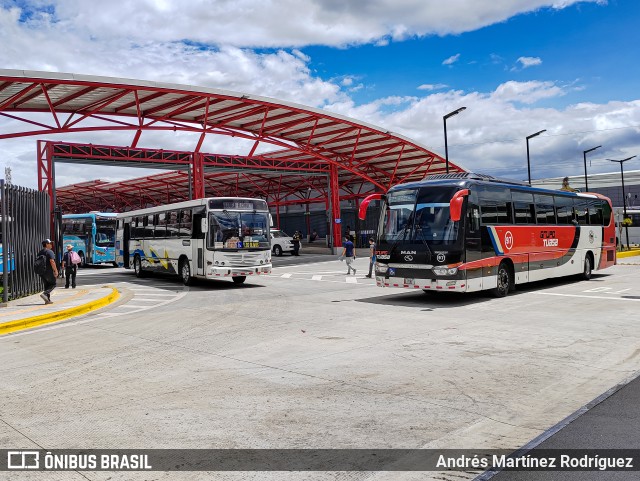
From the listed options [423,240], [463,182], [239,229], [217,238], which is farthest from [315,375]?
[239,229]

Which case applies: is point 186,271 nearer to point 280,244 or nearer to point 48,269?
point 48,269

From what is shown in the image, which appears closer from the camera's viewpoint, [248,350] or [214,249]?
[248,350]

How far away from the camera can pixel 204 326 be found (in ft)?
36.8

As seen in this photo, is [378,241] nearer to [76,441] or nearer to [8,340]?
[8,340]

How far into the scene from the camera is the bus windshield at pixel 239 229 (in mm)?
19109

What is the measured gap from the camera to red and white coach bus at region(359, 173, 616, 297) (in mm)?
13641

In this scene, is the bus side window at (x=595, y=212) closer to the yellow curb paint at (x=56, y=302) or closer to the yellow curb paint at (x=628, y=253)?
the yellow curb paint at (x=628, y=253)

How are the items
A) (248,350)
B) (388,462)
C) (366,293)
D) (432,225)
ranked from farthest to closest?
1. (366,293)
2. (432,225)
3. (248,350)
4. (388,462)

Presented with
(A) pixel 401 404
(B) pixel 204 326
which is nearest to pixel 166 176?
(B) pixel 204 326

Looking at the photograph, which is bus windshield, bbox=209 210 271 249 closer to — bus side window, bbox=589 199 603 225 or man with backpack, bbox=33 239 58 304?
man with backpack, bbox=33 239 58 304

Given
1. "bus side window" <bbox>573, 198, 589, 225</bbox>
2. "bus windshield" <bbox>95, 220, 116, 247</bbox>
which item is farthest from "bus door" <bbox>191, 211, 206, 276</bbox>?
"bus windshield" <bbox>95, 220, 116, 247</bbox>

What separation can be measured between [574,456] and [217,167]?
35.0 m

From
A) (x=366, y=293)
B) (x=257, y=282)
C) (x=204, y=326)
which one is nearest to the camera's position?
(x=204, y=326)

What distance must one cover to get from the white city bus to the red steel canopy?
8303 mm
